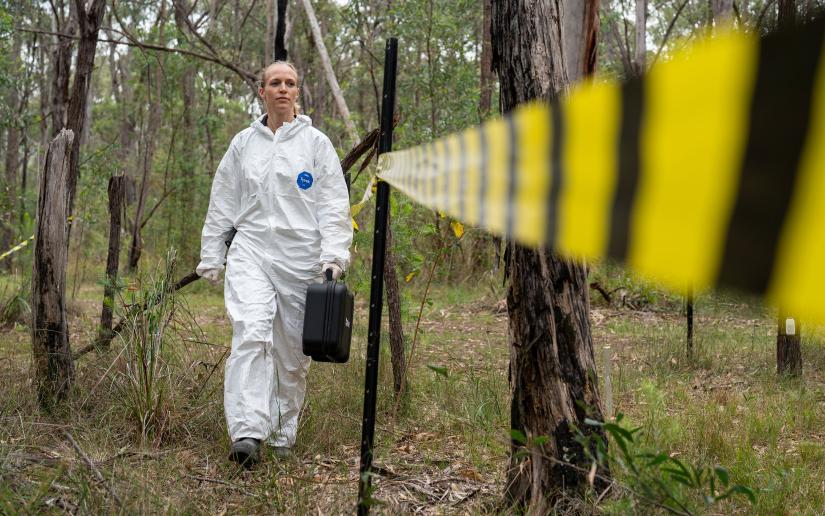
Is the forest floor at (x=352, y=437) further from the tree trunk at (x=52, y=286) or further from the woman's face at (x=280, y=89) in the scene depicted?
the woman's face at (x=280, y=89)

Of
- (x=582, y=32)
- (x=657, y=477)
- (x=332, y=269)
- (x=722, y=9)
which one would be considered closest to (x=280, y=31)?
(x=332, y=269)

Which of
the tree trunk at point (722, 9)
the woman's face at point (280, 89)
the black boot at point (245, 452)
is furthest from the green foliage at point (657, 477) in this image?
the tree trunk at point (722, 9)

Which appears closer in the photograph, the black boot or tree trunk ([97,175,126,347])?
the black boot

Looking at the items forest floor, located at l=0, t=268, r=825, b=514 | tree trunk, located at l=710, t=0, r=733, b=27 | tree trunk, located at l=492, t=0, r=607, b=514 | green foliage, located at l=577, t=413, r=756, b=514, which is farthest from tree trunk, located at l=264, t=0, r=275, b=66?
green foliage, located at l=577, t=413, r=756, b=514

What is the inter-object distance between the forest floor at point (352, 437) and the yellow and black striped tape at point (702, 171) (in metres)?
1.12

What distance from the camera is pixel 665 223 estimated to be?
0.63 meters

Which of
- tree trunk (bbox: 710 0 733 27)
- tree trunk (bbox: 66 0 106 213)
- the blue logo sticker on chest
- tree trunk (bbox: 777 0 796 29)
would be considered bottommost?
tree trunk (bbox: 777 0 796 29)

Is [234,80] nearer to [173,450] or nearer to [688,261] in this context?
[173,450]

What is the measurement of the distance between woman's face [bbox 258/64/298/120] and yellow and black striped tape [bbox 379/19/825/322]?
10.8 feet

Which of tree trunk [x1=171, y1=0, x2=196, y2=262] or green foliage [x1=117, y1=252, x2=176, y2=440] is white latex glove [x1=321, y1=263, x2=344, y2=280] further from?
tree trunk [x1=171, y1=0, x2=196, y2=262]

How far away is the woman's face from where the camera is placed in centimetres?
394

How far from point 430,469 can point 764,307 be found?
9.25 feet

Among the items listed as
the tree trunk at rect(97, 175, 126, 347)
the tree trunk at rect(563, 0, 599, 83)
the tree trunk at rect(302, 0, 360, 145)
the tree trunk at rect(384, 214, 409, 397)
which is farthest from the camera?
the tree trunk at rect(302, 0, 360, 145)

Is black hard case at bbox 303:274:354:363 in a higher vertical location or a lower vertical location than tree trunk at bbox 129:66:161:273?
lower
